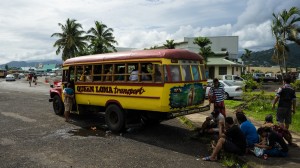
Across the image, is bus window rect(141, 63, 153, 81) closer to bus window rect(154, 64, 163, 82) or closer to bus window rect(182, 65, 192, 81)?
bus window rect(154, 64, 163, 82)

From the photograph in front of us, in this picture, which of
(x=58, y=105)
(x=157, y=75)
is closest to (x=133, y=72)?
(x=157, y=75)

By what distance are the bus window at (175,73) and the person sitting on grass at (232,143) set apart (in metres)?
2.24

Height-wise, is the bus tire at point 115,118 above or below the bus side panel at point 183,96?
below

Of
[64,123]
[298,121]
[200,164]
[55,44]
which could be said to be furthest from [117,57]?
[55,44]

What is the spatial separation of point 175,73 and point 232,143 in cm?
275

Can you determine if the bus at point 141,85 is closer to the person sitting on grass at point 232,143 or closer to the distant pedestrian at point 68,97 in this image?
the distant pedestrian at point 68,97

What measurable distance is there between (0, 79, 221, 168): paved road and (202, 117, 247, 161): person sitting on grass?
1.06 ft

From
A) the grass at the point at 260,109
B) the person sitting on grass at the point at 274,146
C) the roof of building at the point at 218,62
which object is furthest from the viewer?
the roof of building at the point at 218,62

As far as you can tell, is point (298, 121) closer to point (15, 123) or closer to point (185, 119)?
point (185, 119)

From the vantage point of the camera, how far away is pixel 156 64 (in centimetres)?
929

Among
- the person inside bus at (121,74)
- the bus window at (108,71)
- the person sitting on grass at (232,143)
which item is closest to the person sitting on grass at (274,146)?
the person sitting on grass at (232,143)

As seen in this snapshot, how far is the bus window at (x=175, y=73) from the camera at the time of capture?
30.4 ft

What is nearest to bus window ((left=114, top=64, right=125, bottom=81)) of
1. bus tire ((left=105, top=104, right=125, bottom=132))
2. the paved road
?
bus tire ((left=105, top=104, right=125, bottom=132))

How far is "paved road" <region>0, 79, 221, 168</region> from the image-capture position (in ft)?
24.7
